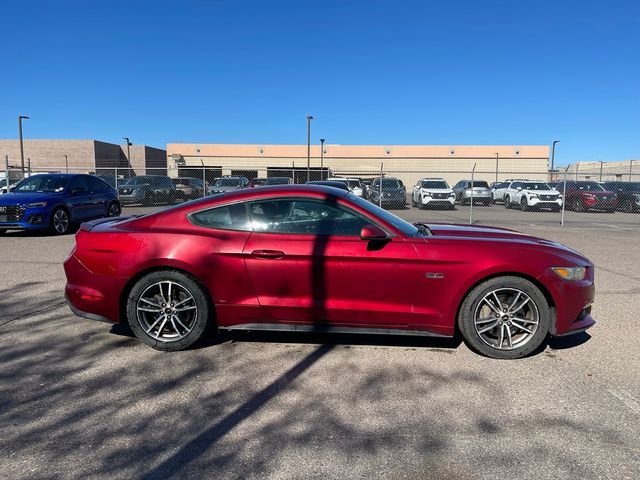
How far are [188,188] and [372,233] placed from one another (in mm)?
20886

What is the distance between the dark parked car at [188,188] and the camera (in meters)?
23.1

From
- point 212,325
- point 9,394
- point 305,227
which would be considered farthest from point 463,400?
point 9,394

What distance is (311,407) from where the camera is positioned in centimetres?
334

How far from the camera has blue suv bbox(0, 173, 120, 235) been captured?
11.2m

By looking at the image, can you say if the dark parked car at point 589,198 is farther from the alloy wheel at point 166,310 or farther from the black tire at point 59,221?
the alloy wheel at point 166,310

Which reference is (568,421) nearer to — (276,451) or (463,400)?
(463,400)

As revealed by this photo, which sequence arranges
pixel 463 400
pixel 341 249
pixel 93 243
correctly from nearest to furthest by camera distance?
pixel 463 400
pixel 341 249
pixel 93 243

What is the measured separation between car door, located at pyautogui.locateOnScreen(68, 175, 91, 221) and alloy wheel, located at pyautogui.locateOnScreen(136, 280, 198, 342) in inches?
363

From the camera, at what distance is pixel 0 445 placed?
284cm

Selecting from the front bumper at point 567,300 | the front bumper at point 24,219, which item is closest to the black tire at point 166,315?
the front bumper at point 567,300

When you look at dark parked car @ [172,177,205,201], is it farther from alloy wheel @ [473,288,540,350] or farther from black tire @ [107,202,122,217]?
alloy wheel @ [473,288,540,350]

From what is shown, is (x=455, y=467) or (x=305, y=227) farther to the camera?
(x=305, y=227)

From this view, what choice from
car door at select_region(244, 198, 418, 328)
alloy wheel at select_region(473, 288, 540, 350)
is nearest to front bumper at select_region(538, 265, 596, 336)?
alloy wheel at select_region(473, 288, 540, 350)

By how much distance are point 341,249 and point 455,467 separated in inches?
76.8
